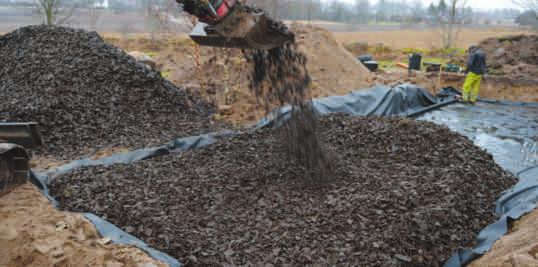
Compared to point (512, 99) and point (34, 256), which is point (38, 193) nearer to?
point (34, 256)

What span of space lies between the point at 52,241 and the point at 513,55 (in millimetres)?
14404

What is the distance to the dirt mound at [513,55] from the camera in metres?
11.9

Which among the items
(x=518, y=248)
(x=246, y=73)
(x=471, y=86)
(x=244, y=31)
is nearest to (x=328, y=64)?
(x=246, y=73)

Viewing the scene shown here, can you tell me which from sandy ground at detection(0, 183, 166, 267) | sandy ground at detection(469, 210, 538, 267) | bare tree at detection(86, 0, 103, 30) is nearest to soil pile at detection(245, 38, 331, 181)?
sandy ground at detection(469, 210, 538, 267)

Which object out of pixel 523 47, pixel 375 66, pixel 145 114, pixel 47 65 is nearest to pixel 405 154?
pixel 145 114

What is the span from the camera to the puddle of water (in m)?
6.02

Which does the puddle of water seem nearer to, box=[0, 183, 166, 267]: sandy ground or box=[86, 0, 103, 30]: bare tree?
box=[0, 183, 166, 267]: sandy ground

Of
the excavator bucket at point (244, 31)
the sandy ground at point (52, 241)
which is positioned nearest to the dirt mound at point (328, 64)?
the excavator bucket at point (244, 31)

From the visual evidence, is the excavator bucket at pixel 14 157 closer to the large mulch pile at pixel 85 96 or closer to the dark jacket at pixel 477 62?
the large mulch pile at pixel 85 96

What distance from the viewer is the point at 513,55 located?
13.0 m

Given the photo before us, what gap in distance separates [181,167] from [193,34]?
172cm

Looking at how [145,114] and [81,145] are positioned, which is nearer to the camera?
[81,145]

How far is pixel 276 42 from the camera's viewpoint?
13.0 ft

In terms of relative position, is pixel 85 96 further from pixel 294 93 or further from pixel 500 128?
pixel 500 128
